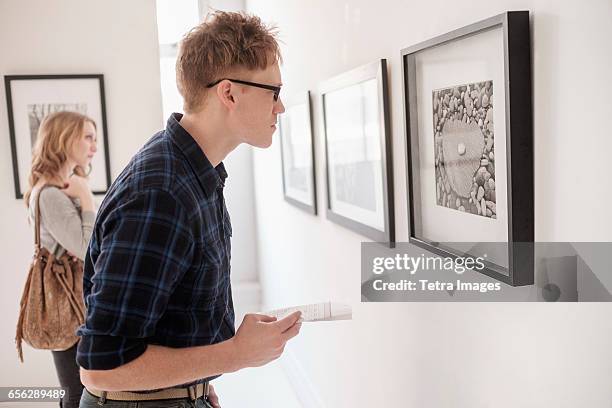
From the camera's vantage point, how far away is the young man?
1.24 m

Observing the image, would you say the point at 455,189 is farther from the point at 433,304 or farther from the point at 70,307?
the point at 70,307

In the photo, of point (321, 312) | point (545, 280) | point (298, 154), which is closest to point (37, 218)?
point (298, 154)

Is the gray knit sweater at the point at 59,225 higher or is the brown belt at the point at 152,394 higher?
the gray knit sweater at the point at 59,225

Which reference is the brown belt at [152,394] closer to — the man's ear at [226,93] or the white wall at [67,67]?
the man's ear at [226,93]

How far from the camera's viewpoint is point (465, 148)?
149cm

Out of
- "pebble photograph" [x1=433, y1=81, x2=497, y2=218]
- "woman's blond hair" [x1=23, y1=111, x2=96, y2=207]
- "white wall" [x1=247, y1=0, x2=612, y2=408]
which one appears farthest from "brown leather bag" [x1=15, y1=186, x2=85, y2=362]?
"pebble photograph" [x1=433, y1=81, x2=497, y2=218]

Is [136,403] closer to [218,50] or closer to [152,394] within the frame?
[152,394]

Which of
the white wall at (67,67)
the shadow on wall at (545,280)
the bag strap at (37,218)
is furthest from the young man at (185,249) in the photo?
the white wall at (67,67)

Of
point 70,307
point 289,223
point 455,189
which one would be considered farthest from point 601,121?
point 289,223

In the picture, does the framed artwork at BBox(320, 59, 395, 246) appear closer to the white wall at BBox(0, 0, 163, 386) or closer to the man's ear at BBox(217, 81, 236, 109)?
the man's ear at BBox(217, 81, 236, 109)

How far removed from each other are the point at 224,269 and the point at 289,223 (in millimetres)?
2382

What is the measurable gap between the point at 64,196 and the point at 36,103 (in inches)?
62.9

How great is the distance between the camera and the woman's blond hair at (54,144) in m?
2.86

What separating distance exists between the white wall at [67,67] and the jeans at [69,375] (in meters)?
1.60
